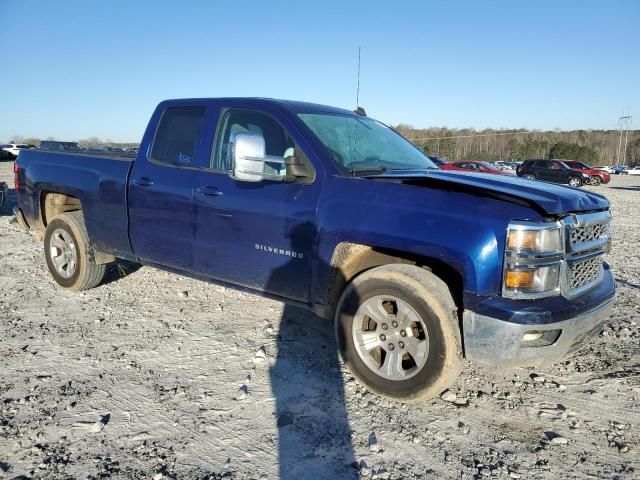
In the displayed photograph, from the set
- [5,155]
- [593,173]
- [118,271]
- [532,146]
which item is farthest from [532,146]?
[118,271]

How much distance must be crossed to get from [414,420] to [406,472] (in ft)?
1.73

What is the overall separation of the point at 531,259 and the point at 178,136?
121 inches

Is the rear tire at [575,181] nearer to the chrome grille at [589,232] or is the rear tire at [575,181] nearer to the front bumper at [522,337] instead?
the chrome grille at [589,232]

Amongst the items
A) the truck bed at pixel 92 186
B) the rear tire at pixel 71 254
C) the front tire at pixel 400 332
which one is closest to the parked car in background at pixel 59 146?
the truck bed at pixel 92 186

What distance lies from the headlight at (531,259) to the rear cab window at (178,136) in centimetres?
264

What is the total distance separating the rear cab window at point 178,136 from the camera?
4.16 m

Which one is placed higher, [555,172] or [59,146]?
[555,172]

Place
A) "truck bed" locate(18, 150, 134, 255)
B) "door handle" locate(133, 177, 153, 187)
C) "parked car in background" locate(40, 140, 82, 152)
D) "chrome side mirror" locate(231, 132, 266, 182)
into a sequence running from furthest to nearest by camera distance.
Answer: "parked car in background" locate(40, 140, 82, 152), "truck bed" locate(18, 150, 134, 255), "door handle" locate(133, 177, 153, 187), "chrome side mirror" locate(231, 132, 266, 182)

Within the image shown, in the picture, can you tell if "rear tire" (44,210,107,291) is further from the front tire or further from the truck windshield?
the front tire

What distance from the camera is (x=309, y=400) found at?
10.3 ft

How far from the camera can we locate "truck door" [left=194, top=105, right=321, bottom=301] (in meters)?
3.45

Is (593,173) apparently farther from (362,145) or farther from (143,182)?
(143,182)

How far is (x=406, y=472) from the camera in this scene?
246 cm

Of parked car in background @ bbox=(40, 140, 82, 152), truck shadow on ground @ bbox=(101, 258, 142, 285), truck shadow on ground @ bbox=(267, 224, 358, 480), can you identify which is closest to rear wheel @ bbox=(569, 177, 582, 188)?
truck shadow on ground @ bbox=(101, 258, 142, 285)
